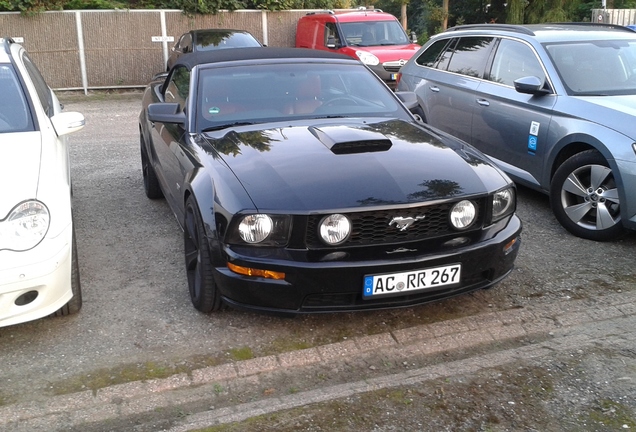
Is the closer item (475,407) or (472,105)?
(475,407)

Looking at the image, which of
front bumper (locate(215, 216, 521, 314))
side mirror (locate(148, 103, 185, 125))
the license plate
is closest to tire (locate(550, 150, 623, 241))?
front bumper (locate(215, 216, 521, 314))

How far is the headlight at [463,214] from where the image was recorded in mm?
3979

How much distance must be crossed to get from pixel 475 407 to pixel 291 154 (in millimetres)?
1846

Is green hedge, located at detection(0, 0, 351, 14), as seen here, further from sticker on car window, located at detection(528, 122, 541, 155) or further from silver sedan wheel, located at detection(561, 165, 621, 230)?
silver sedan wheel, located at detection(561, 165, 621, 230)

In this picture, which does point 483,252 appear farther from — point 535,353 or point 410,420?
point 410,420

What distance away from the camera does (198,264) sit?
169 inches

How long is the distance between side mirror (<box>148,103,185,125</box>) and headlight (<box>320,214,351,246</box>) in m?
1.78

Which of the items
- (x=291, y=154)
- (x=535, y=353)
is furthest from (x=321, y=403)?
(x=291, y=154)

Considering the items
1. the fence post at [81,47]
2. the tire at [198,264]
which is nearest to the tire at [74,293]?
the tire at [198,264]

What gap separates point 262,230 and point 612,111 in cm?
329

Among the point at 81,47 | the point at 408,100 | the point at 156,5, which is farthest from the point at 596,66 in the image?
the point at 156,5

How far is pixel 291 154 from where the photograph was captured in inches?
170

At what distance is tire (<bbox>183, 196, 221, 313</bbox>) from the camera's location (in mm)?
4113

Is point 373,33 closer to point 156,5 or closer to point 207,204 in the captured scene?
point 156,5
